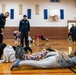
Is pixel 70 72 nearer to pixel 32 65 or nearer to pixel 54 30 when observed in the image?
pixel 32 65

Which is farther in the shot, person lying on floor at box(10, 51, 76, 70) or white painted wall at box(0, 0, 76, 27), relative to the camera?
white painted wall at box(0, 0, 76, 27)

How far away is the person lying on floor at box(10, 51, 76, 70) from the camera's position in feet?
16.6

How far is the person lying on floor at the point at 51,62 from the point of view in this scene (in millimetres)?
5055

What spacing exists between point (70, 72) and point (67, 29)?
14600 millimetres

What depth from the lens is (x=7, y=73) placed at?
4758 millimetres

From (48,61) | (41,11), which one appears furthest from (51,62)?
(41,11)

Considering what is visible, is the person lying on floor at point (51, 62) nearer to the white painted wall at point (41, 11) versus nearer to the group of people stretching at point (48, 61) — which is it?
the group of people stretching at point (48, 61)

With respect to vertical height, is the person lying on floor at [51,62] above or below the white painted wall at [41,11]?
below

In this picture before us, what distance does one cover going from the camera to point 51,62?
16.7 feet

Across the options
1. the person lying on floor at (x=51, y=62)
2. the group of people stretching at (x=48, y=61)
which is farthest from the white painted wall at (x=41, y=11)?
the person lying on floor at (x=51, y=62)

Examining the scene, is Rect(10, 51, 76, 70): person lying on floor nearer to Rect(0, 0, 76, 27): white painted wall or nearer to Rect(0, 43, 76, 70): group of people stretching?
Rect(0, 43, 76, 70): group of people stretching

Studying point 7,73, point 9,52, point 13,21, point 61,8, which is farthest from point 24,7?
point 7,73

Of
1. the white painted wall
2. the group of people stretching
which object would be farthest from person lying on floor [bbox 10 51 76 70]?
the white painted wall

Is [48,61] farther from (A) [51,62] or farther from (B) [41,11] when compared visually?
(B) [41,11]
